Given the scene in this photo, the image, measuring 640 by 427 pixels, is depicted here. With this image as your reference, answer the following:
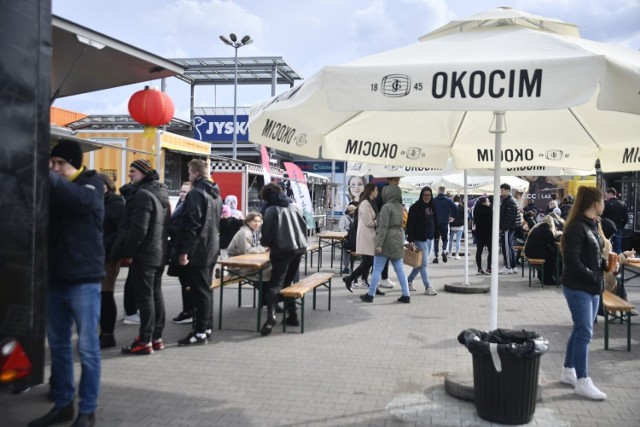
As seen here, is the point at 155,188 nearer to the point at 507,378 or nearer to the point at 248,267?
the point at 248,267

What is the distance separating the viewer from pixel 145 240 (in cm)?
578

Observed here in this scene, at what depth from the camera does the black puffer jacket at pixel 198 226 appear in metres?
6.25

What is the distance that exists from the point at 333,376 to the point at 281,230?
7.16ft

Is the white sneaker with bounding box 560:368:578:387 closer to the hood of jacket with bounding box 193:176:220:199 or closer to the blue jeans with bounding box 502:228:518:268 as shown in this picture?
the hood of jacket with bounding box 193:176:220:199

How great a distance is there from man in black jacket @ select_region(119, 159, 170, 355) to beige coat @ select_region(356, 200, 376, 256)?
424cm

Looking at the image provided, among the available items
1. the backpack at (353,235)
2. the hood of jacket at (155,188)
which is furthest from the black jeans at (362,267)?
the hood of jacket at (155,188)

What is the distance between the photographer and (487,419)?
4.36 m

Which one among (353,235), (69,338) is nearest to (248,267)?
(69,338)

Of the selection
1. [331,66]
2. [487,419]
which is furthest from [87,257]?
[487,419]

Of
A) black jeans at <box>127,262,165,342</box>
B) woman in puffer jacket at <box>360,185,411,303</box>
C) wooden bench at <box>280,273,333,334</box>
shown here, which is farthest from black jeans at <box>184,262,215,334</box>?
woman in puffer jacket at <box>360,185,411,303</box>

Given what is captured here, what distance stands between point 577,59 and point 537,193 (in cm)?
2962

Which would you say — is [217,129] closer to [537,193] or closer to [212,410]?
[537,193]

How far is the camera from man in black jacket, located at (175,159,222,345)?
626 centimetres

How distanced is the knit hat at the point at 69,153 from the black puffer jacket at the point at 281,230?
3.20m
